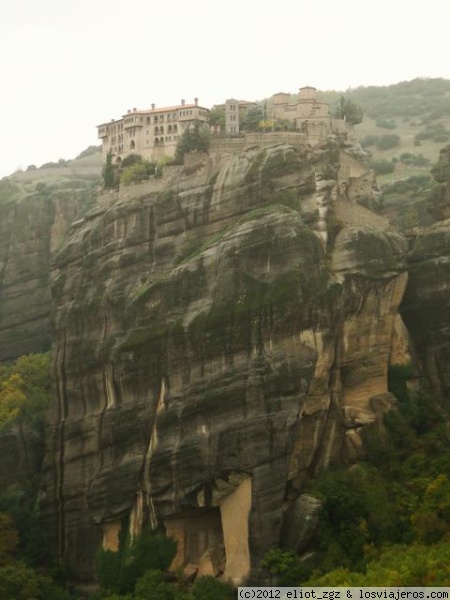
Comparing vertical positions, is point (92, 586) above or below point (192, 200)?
below

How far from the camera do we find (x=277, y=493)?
54938 mm

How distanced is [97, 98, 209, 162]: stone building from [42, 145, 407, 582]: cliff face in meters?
7.70

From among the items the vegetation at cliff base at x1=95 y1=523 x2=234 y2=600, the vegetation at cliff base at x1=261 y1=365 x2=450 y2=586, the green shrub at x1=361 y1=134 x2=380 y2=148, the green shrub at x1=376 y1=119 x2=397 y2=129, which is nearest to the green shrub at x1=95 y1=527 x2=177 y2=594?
the vegetation at cliff base at x1=95 y1=523 x2=234 y2=600

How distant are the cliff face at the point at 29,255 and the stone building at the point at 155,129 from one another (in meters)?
8.33

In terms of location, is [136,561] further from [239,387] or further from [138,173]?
[138,173]

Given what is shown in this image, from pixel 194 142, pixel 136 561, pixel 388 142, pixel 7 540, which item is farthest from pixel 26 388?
pixel 388 142

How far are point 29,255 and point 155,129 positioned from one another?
12.3 metres

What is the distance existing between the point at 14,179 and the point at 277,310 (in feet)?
133

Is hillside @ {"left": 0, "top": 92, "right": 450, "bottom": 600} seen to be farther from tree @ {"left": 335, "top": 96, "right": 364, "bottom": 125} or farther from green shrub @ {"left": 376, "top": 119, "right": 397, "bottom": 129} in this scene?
green shrub @ {"left": 376, "top": 119, "right": 397, "bottom": 129}

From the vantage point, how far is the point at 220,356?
5631 centimetres

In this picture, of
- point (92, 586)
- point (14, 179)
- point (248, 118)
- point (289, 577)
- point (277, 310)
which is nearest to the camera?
point (289, 577)

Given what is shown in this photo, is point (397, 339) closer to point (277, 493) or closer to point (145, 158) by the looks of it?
point (277, 493)

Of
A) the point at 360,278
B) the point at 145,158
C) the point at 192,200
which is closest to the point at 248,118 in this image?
the point at 145,158

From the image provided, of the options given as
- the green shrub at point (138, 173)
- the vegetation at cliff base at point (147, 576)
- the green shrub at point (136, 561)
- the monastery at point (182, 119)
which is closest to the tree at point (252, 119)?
the monastery at point (182, 119)
